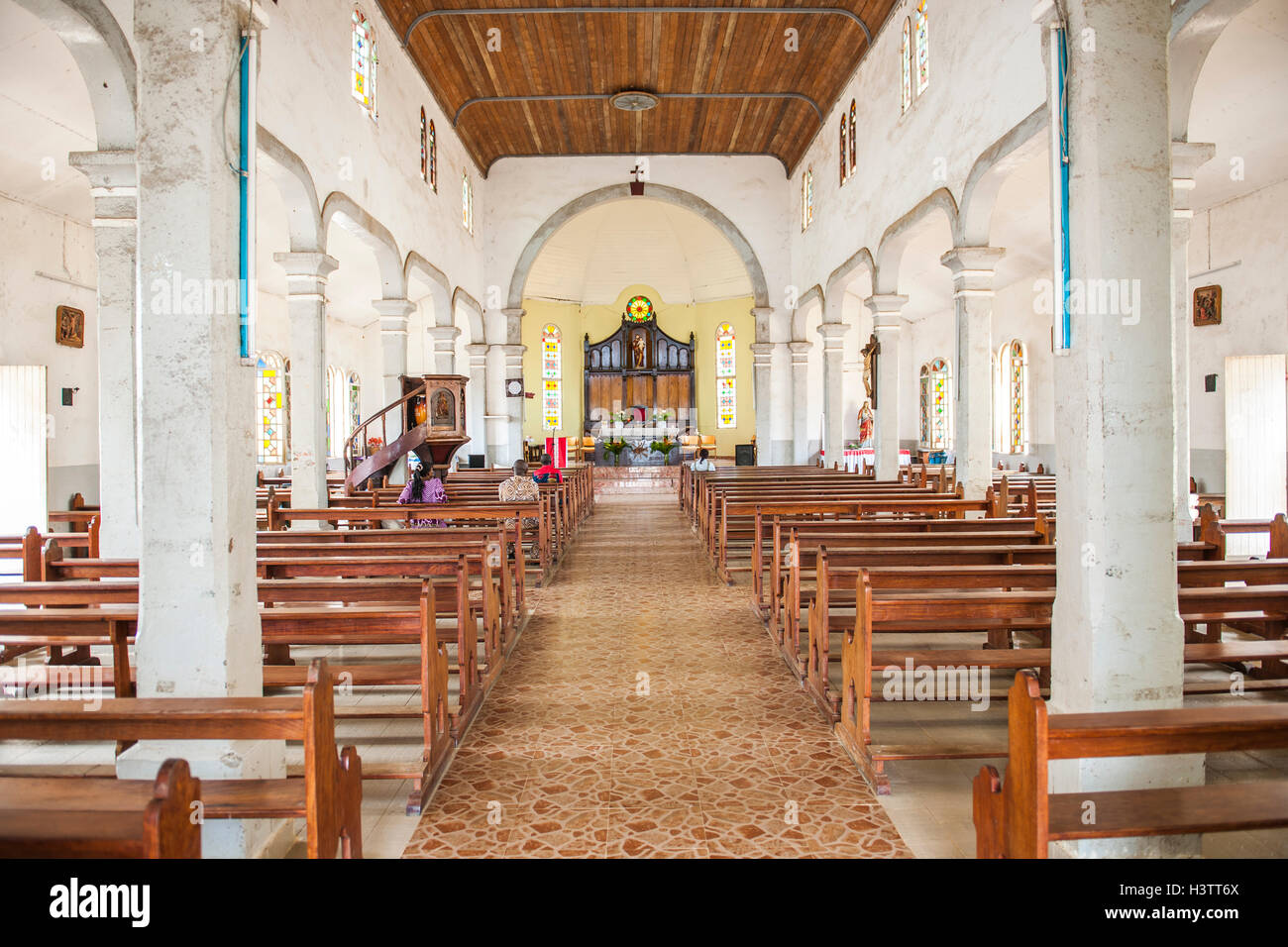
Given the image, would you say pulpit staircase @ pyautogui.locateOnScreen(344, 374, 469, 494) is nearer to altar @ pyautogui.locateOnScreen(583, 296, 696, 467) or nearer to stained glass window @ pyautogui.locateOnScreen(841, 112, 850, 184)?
stained glass window @ pyautogui.locateOnScreen(841, 112, 850, 184)

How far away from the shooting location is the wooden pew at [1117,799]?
7.25 feet

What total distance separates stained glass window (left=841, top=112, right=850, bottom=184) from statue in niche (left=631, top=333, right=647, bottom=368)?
11377 mm

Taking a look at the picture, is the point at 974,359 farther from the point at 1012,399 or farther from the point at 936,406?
the point at 936,406

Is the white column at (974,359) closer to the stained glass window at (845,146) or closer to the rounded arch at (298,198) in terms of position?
the stained glass window at (845,146)

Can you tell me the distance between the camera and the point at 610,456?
2516cm

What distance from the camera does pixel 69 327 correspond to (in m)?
10.6

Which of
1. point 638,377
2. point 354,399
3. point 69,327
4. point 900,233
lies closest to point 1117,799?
point 900,233

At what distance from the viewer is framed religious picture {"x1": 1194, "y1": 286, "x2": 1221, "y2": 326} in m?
11.5

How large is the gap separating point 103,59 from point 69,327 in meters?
5.62

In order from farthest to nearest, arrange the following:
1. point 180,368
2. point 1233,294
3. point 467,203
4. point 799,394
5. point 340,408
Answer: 1. point 340,408
2. point 799,394
3. point 467,203
4. point 1233,294
5. point 180,368

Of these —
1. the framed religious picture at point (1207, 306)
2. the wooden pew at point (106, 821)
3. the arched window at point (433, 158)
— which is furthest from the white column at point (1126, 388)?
the arched window at point (433, 158)

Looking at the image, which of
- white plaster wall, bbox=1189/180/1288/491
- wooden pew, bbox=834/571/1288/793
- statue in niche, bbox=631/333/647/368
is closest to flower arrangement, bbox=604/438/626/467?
statue in niche, bbox=631/333/647/368
